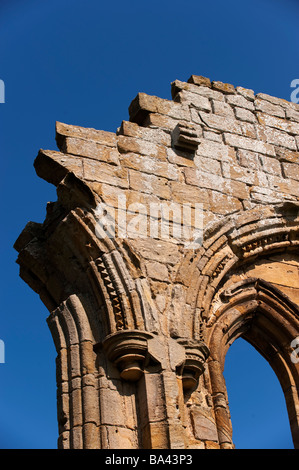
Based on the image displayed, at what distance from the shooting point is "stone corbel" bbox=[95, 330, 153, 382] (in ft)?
25.7

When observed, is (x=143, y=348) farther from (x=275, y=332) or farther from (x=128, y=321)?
(x=275, y=332)

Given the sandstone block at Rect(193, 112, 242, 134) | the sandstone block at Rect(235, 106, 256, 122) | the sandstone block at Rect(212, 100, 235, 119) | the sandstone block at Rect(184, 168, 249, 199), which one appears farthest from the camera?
the sandstone block at Rect(235, 106, 256, 122)

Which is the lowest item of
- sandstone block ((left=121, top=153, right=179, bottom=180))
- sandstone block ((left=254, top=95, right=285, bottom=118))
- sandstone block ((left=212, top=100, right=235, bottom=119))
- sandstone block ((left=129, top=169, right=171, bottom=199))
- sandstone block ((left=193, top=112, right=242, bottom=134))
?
sandstone block ((left=129, top=169, right=171, bottom=199))

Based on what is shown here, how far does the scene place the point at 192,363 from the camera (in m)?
8.09

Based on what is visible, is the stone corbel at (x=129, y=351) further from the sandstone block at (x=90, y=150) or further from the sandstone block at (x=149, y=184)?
the sandstone block at (x=90, y=150)

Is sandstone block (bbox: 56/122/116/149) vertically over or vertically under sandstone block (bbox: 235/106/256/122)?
under

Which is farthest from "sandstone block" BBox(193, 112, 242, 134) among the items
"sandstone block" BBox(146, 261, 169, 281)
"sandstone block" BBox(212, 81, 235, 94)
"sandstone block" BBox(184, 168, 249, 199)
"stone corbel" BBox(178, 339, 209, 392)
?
"stone corbel" BBox(178, 339, 209, 392)

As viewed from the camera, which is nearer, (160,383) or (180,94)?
(160,383)

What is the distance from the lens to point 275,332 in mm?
9539

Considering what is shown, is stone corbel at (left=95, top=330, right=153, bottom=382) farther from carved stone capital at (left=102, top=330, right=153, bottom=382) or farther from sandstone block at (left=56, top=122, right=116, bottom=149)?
sandstone block at (left=56, top=122, right=116, bottom=149)

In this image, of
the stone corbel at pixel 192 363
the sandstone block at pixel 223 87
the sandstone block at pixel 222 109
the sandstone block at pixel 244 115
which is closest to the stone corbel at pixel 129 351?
the stone corbel at pixel 192 363
